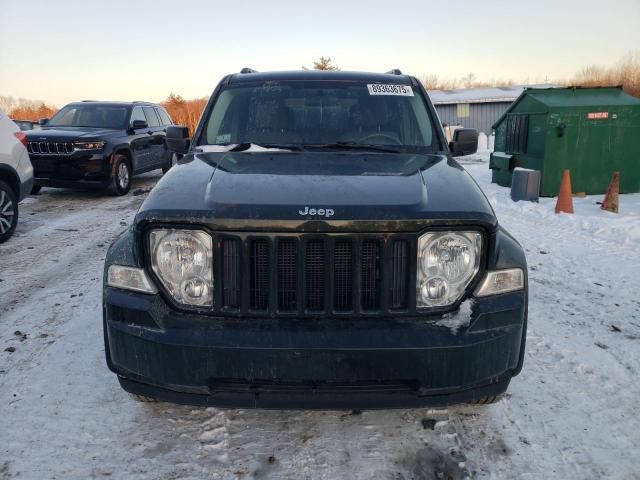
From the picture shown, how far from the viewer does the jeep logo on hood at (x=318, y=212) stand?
2096 millimetres

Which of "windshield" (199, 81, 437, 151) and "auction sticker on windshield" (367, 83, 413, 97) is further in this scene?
"auction sticker on windshield" (367, 83, 413, 97)

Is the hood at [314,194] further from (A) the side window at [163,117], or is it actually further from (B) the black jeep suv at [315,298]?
(A) the side window at [163,117]

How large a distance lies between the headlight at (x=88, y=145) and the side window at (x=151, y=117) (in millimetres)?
2387

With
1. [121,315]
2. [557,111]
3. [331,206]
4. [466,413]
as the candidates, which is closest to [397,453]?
[466,413]

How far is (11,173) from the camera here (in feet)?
21.2

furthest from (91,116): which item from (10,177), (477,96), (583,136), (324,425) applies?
(477,96)

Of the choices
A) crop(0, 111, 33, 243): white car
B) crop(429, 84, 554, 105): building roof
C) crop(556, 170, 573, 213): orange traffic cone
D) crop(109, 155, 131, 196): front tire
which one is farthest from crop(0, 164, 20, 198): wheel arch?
crop(429, 84, 554, 105): building roof

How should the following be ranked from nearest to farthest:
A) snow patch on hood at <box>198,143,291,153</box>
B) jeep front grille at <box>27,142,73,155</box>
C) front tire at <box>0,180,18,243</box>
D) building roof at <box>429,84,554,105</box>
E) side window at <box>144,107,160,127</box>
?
snow patch on hood at <box>198,143,291,153</box>, front tire at <box>0,180,18,243</box>, jeep front grille at <box>27,142,73,155</box>, side window at <box>144,107,160,127</box>, building roof at <box>429,84,554,105</box>

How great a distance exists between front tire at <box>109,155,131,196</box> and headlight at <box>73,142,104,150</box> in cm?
36

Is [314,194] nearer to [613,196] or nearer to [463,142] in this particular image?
[463,142]

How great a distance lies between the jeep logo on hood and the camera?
2.10 metres

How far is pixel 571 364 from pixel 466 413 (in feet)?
3.24

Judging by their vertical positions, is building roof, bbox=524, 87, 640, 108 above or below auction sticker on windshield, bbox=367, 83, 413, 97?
above

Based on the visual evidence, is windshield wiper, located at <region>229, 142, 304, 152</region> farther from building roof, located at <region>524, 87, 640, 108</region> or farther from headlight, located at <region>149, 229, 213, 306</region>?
building roof, located at <region>524, 87, 640, 108</region>
